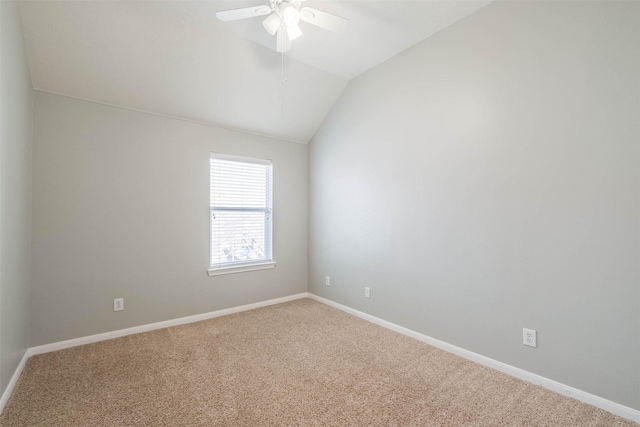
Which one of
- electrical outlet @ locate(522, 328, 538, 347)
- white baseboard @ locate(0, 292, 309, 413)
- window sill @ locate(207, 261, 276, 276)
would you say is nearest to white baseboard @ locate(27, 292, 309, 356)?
white baseboard @ locate(0, 292, 309, 413)

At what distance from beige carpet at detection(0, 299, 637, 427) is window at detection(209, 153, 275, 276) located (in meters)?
1.04

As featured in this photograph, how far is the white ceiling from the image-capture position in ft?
7.70

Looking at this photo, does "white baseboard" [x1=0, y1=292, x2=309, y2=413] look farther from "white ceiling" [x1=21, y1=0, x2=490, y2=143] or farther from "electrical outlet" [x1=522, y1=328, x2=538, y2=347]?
"electrical outlet" [x1=522, y1=328, x2=538, y2=347]

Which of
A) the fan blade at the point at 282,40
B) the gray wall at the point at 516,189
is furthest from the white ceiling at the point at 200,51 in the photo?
the gray wall at the point at 516,189

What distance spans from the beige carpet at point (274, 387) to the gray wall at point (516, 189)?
1.20 ft

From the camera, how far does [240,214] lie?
3822mm

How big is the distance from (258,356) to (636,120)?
3.08 metres

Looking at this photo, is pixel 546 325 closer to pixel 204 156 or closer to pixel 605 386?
pixel 605 386

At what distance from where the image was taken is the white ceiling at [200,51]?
2.35 meters

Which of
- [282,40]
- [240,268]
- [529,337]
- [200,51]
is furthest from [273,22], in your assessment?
[529,337]

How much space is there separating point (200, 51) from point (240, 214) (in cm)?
183

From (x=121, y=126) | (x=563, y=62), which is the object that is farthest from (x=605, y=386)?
(x=121, y=126)

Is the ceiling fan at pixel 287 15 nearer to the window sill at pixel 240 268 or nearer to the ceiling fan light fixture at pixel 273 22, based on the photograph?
the ceiling fan light fixture at pixel 273 22

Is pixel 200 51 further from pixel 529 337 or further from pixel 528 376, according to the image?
pixel 528 376
